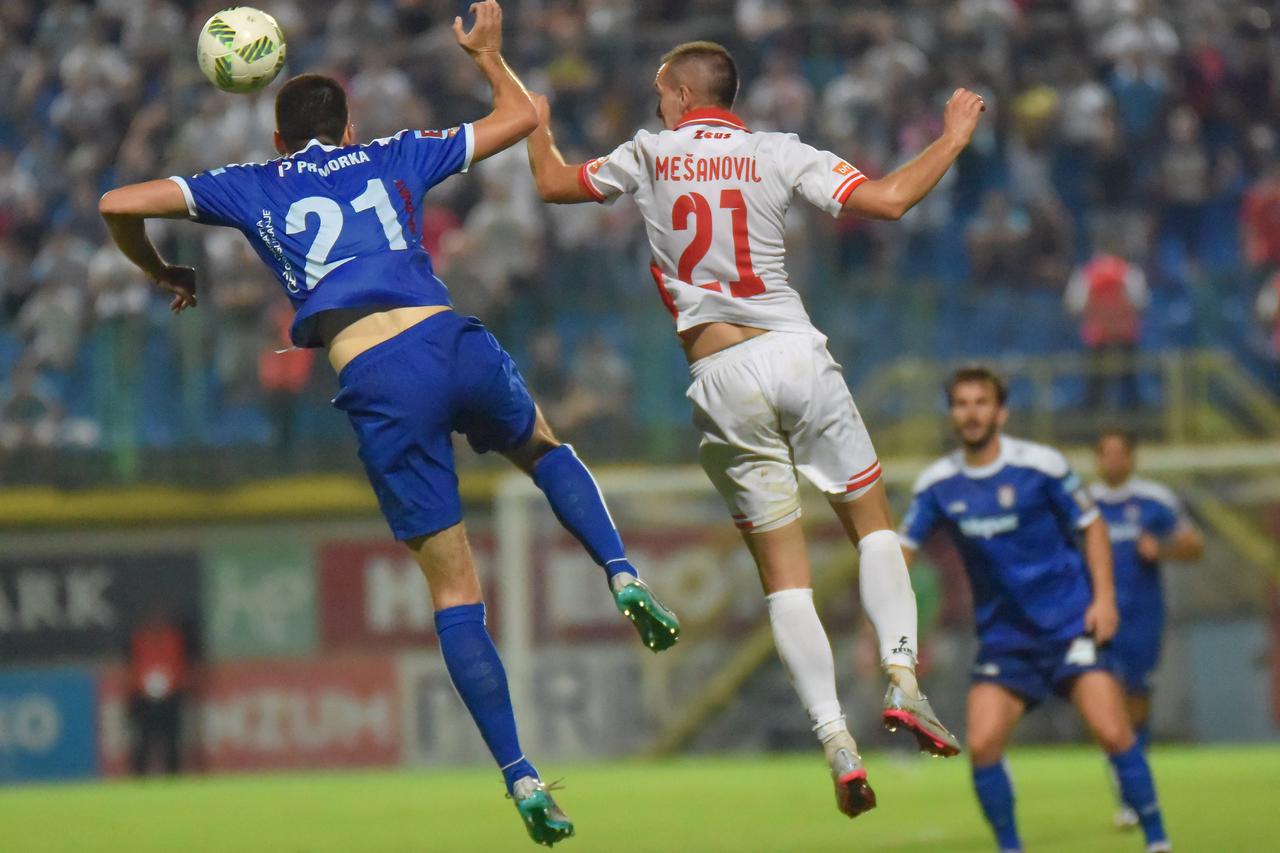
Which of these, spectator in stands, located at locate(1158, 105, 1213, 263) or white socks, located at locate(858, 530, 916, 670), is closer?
white socks, located at locate(858, 530, 916, 670)

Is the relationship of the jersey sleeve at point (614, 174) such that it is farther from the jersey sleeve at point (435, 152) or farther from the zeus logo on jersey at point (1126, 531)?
the zeus logo on jersey at point (1126, 531)

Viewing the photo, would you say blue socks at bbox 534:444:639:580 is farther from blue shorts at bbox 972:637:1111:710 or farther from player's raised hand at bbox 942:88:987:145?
blue shorts at bbox 972:637:1111:710

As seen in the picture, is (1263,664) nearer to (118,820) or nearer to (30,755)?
(118,820)

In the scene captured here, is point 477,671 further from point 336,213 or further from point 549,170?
point 549,170

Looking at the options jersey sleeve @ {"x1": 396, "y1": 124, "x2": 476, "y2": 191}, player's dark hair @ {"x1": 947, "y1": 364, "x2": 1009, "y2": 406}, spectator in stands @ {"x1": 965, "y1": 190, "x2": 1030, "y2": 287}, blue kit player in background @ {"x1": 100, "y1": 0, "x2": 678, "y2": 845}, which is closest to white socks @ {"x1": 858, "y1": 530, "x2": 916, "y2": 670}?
blue kit player in background @ {"x1": 100, "y1": 0, "x2": 678, "y2": 845}

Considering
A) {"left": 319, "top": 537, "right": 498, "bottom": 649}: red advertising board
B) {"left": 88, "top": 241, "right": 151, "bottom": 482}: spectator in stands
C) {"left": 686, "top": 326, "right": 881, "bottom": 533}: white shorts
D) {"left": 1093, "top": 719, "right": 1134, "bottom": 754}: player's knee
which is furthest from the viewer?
{"left": 319, "top": 537, "right": 498, "bottom": 649}: red advertising board

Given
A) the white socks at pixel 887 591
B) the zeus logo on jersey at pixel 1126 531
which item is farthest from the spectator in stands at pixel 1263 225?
the white socks at pixel 887 591

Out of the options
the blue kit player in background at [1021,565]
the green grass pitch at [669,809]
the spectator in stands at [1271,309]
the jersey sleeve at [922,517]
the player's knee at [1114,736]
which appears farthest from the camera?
the spectator in stands at [1271,309]

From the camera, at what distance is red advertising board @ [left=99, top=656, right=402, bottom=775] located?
1712 centimetres

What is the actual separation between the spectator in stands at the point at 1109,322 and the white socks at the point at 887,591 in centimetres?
893

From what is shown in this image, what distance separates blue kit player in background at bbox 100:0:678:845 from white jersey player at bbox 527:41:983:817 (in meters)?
0.51

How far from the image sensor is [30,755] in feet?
56.6

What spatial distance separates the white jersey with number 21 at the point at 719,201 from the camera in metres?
7.31

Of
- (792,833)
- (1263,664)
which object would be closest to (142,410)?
(792,833)
